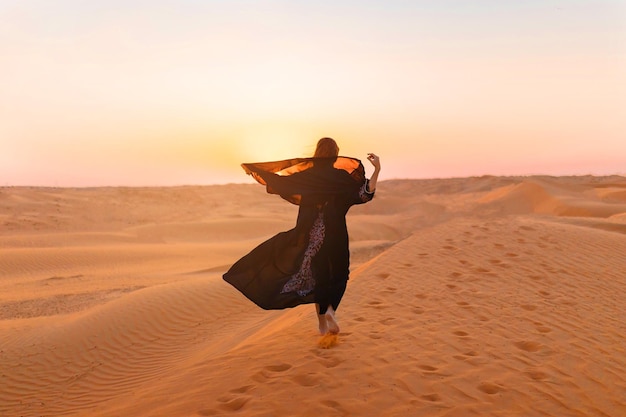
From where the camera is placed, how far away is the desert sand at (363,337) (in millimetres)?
4707

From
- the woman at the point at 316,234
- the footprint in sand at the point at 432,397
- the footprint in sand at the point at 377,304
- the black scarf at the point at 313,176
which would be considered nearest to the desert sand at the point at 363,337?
the footprint in sand at the point at 432,397

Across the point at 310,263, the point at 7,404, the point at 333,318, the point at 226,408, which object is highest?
the point at 310,263

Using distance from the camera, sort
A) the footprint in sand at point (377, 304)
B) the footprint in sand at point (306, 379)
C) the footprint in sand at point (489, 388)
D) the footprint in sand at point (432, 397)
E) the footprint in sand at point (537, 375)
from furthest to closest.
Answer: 1. the footprint in sand at point (377, 304)
2. the footprint in sand at point (537, 375)
3. the footprint in sand at point (306, 379)
4. the footprint in sand at point (489, 388)
5. the footprint in sand at point (432, 397)

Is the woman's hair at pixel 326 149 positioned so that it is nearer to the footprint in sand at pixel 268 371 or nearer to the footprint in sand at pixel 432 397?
the footprint in sand at pixel 268 371

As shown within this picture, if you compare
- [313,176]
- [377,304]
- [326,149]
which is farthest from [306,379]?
[377,304]

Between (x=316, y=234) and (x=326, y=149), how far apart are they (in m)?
0.98

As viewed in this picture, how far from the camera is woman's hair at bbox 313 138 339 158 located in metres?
5.66

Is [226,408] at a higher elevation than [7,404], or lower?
higher

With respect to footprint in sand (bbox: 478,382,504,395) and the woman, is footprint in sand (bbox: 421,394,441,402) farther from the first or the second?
the woman

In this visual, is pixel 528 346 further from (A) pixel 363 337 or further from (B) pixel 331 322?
(B) pixel 331 322

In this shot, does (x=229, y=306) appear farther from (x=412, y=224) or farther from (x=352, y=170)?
(x=412, y=224)

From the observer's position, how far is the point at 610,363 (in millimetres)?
5625

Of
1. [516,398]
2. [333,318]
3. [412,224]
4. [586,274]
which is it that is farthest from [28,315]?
[412,224]

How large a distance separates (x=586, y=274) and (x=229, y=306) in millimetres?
7616
